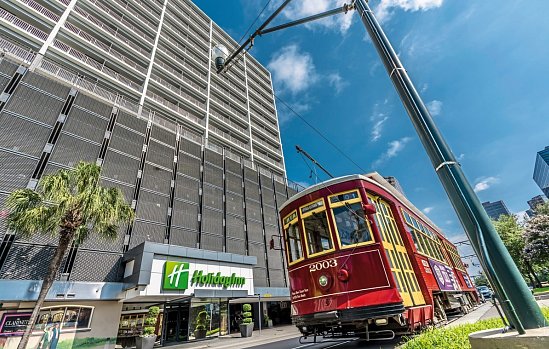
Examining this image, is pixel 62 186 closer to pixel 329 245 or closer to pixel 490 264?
pixel 329 245

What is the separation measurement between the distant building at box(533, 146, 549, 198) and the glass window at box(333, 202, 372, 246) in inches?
3973

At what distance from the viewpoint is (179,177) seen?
2433 centimetres

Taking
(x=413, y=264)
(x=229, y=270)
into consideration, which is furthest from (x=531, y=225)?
(x=229, y=270)

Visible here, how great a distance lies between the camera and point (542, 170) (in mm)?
87188

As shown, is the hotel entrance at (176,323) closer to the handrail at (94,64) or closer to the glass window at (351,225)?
the glass window at (351,225)

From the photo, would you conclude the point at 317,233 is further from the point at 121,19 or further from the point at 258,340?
the point at 121,19

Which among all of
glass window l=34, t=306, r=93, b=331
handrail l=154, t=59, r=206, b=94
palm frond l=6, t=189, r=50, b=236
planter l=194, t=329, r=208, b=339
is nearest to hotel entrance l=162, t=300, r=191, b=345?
planter l=194, t=329, r=208, b=339

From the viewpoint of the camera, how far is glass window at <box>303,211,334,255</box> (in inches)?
282

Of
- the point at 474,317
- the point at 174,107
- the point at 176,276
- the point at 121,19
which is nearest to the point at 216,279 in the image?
the point at 176,276

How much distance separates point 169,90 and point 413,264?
33.3 meters

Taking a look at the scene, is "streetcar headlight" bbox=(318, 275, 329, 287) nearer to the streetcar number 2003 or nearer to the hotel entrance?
the streetcar number 2003

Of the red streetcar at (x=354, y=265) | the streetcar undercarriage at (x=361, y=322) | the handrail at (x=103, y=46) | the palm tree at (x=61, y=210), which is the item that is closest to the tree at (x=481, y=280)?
the red streetcar at (x=354, y=265)

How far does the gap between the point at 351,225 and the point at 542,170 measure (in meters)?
120

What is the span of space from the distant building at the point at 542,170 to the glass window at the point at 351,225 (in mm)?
100907
